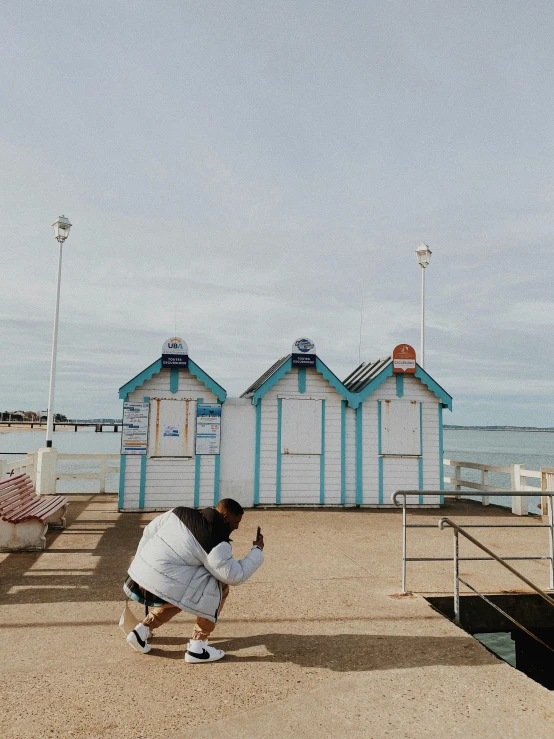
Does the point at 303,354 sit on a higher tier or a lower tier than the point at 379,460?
higher

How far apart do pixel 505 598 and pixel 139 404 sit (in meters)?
8.61

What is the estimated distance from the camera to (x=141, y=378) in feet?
41.3

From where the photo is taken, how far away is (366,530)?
10297 millimetres

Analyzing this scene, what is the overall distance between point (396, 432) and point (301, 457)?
7.89 ft

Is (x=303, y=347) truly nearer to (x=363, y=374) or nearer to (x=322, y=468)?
(x=363, y=374)

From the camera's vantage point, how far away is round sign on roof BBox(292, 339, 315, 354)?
13.3 m

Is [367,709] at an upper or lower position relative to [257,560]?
lower

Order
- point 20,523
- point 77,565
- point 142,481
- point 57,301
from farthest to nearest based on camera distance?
point 57,301 < point 142,481 < point 20,523 < point 77,565

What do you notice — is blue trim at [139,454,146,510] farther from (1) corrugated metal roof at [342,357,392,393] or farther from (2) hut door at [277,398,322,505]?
(1) corrugated metal roof at [342,357,392,393]

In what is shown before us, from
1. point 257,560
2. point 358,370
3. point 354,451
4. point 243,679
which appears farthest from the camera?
point 358,370

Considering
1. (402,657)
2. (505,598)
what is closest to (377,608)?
(402,657)

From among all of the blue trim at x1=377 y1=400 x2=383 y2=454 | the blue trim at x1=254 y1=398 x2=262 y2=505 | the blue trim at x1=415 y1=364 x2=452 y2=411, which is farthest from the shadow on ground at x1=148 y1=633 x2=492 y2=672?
the blue trim at x1=415 y1=364 x2=452 y2=411

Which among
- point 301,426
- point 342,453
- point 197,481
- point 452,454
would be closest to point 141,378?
point 197,481

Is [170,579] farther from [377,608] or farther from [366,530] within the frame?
[366,530]
